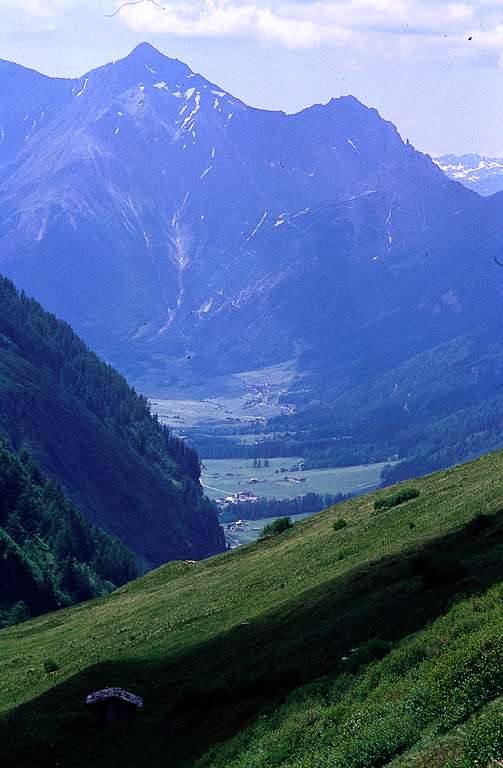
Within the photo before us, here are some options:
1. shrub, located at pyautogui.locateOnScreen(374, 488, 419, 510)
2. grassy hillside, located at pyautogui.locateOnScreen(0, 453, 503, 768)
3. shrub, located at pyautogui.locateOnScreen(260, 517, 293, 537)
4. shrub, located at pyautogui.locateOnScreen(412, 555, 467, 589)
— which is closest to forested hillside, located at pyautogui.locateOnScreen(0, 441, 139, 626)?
shrub, located at pyautogui.locateOnScreen(260, 517, 293, 537)

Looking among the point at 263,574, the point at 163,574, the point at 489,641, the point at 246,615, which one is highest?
the point at 163,574

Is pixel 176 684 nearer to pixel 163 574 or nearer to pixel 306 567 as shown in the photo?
pixel 306 567

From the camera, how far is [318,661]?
37844 millimetres

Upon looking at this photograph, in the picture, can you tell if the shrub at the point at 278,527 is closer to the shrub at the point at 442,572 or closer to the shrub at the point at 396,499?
the shrub at the point at 396,499

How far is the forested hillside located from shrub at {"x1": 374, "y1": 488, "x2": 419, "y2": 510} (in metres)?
57.7

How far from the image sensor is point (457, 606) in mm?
34031

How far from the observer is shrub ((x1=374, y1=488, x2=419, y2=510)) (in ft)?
247

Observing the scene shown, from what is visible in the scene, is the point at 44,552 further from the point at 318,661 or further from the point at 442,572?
the point at 442,572

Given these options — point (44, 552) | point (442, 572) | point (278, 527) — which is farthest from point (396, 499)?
point (44, 552)

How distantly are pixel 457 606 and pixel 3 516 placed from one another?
138 m

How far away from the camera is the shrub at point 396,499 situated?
75188 mm

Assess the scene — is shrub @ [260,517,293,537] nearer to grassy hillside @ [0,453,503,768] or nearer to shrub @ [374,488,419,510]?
shrub @ [374,488,419,510]

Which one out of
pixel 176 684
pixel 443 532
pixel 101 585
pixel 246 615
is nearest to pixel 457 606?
pixel 176 684

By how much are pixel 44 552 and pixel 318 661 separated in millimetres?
127470
